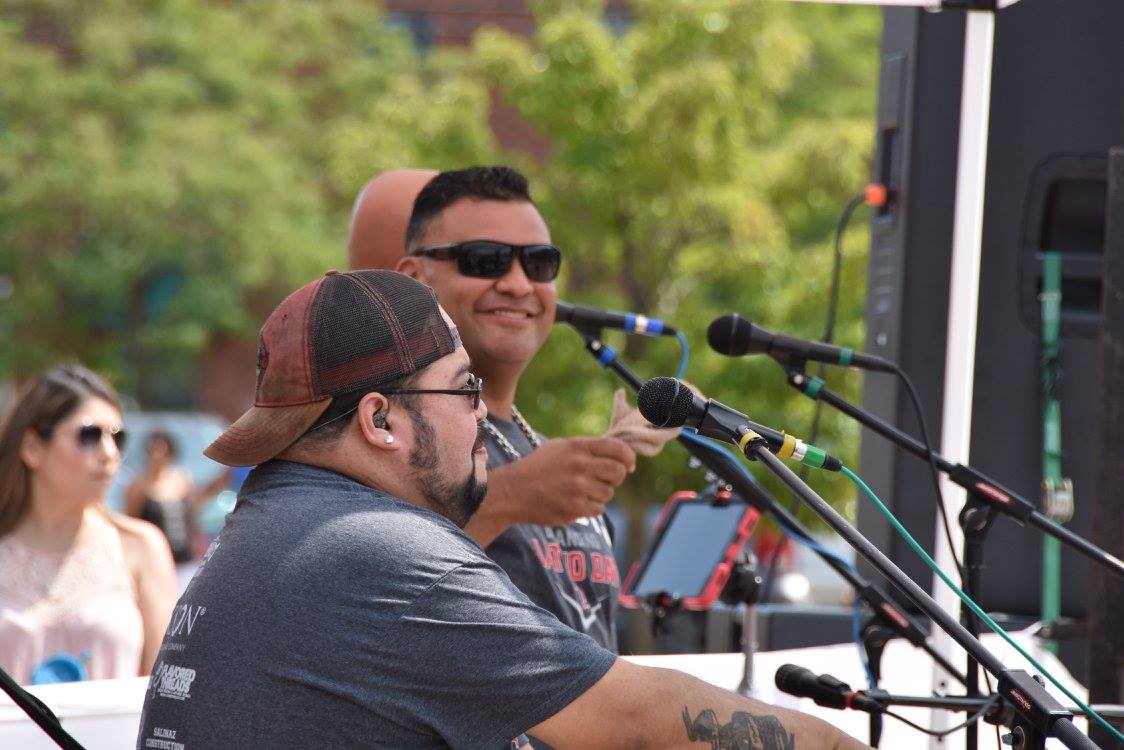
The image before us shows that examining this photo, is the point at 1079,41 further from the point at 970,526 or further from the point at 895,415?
the point at 970,526

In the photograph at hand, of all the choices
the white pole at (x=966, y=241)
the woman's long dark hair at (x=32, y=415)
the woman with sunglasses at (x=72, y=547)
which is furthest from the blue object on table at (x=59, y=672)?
the white pole at (x=966, y=241)

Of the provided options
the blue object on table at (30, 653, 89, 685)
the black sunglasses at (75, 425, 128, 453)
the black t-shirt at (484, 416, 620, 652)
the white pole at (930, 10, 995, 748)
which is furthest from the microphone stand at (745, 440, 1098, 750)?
the black sunglasses at (75, 425, 128, 453)

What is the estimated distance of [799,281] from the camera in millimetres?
10625

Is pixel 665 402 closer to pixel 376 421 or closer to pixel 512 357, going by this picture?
pixel 376 421

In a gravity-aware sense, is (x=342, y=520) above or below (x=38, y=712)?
above

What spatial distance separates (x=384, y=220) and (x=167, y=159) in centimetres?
1637

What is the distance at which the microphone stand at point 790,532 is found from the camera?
304cm

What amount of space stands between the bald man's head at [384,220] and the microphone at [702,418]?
57.8 inches

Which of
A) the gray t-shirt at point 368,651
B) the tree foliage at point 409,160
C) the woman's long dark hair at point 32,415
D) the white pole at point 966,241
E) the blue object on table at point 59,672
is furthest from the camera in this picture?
Result: the tree foliage at point 409,160

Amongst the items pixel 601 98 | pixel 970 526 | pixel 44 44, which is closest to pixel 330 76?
pixel 44 44

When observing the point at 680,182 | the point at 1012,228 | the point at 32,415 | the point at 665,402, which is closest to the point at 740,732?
the point at 665,402

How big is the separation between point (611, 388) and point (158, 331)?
1218 cm

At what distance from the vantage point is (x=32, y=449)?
4.78 meters

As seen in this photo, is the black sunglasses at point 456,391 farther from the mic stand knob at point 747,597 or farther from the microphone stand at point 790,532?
the mic stand knob at point 747,597
